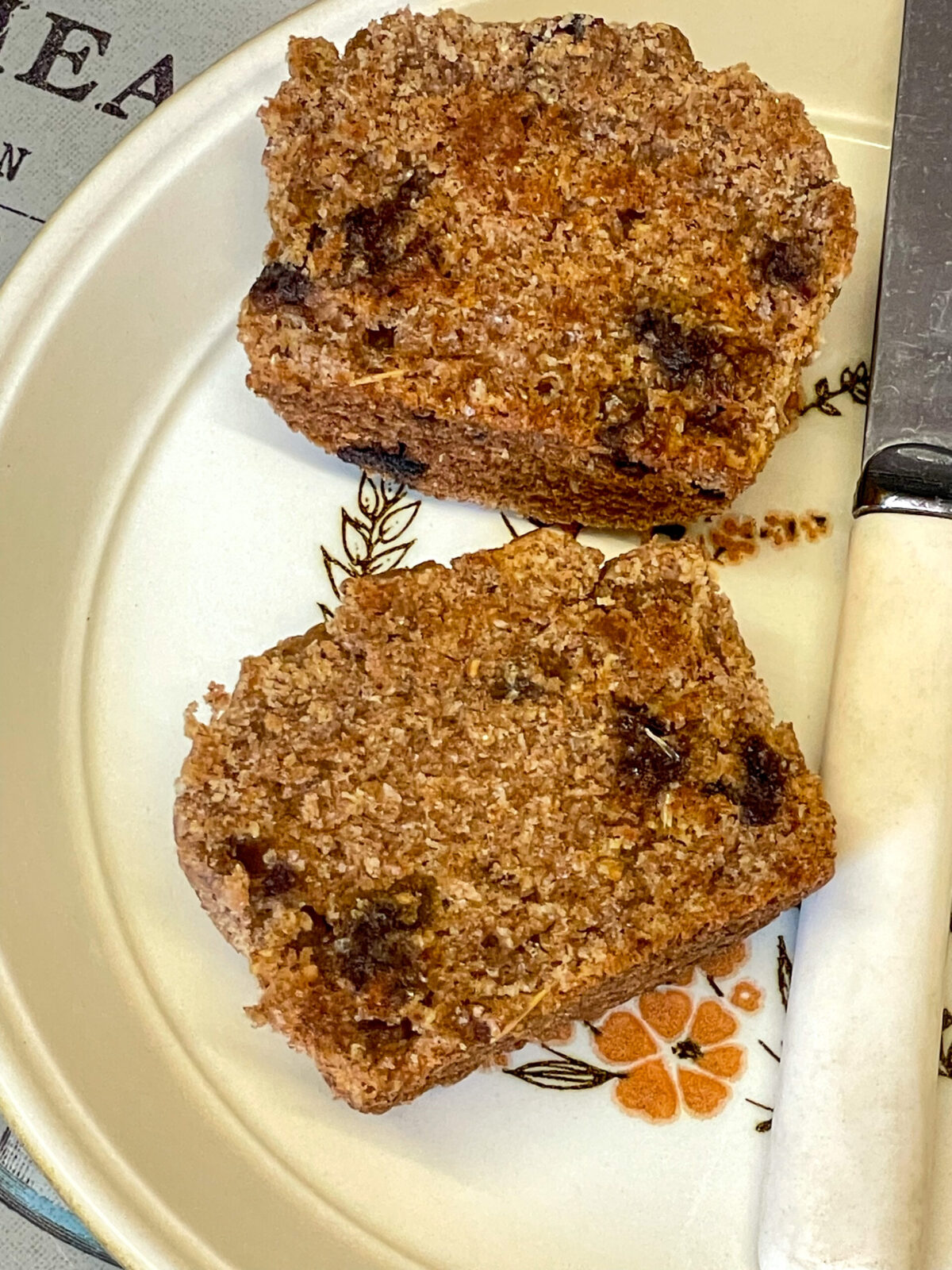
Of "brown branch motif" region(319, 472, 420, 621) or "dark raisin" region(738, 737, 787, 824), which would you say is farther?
"brown branch motif" region(319, 472, 420, 621)

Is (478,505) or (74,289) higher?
(74,289)

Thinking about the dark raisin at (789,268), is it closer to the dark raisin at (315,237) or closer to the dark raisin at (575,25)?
the dark raisin at (575,25)

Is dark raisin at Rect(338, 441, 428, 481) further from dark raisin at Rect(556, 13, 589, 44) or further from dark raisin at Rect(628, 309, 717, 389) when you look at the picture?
dark raisin at Rect(556, 13, 589, 44)

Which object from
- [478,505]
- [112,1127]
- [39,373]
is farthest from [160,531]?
[112,1127]

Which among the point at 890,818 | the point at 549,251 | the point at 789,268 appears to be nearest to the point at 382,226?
the point at 549,251

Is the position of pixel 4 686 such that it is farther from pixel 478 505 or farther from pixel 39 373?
pixel 478 505

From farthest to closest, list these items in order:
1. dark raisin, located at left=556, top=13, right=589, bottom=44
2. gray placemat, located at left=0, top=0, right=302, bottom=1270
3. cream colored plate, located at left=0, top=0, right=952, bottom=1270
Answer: gray placemat, located at left=0, top=0, right=302, bottom=1270 → dark raisin, located at left=556, top=13, right=589, bottom=44 → cream colored plate, located at left=0, top=0, right=952, bottom=1270

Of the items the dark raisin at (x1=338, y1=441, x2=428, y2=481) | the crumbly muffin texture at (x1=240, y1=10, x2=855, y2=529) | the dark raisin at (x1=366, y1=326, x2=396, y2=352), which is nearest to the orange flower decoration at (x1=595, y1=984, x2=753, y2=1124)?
the crumbly muffin texture at (x1=240, y1=10, x2=855, y2=529)
